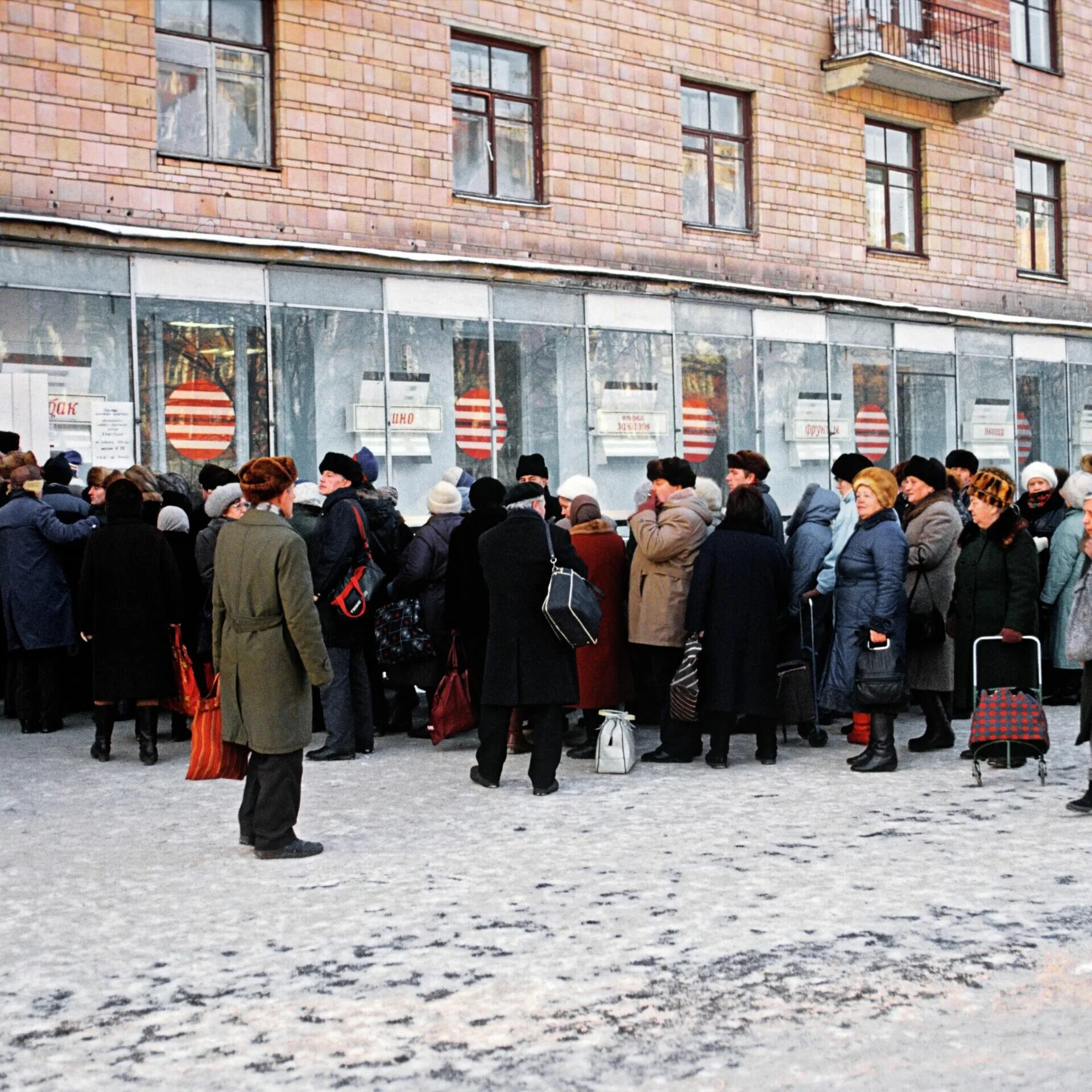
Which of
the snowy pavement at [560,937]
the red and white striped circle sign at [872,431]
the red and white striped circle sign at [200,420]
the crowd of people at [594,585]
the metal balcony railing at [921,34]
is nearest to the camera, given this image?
the snowy pavement at [560,937]

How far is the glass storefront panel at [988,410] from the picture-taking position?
85.5 ft

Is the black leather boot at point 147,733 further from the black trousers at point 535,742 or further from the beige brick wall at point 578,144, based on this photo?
the beige brick wall at point 578,144

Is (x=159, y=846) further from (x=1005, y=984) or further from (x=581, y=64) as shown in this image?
(x=581, y=64)

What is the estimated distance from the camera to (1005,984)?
18.3 feet

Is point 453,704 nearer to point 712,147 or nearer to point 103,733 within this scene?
point 103,733

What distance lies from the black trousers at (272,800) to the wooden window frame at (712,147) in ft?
50.5

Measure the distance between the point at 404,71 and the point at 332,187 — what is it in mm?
1725

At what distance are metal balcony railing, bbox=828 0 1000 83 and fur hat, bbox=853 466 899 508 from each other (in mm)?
14541

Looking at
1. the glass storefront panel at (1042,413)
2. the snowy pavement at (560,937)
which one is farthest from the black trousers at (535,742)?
the glass storefront panel at (1042,413)

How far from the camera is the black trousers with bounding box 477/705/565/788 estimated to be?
9.48 metres

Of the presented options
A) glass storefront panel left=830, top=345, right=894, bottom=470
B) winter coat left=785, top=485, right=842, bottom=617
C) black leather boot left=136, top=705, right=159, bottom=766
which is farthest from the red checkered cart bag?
glass storefront panel left=830, top=345, right=894, bottom=470

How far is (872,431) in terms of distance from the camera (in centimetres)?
2458

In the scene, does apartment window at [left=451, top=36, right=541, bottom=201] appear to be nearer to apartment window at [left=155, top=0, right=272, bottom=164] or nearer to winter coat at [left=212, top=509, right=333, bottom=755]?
apartment window at [left=155, top=0, right=272, bottom=164]

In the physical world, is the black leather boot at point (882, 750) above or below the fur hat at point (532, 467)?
below
